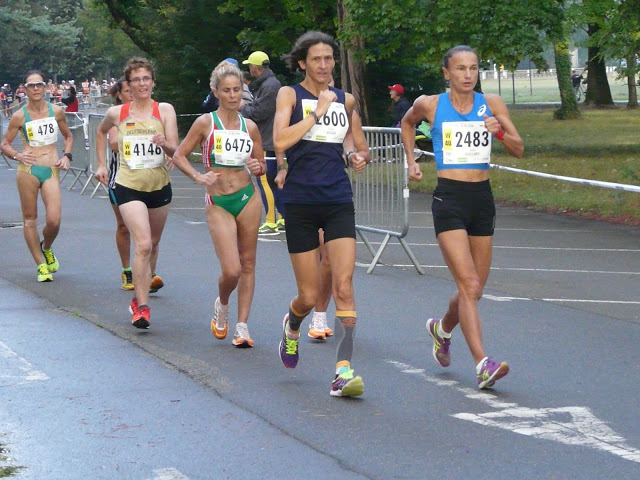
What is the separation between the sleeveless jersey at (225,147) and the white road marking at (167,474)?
316cm

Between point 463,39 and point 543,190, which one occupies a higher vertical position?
point 463,39

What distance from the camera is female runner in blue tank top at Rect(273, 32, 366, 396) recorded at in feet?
23.1

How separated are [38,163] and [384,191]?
3.35 m

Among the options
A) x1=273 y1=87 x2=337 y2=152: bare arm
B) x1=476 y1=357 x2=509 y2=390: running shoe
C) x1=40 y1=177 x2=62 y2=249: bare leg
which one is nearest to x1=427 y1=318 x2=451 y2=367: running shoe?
x1=476 y1=357 x2=509 y2=390: running shoe

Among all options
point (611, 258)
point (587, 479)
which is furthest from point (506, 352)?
point (611, 258)

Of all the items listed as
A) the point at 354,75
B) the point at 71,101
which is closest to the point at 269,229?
the point at 354,75

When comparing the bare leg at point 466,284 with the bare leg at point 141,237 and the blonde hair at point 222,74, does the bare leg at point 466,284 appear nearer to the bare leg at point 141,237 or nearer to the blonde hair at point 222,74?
the blonde hair at point 222,74

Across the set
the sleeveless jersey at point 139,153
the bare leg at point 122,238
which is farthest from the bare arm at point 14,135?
the sleeveless jersey at point 139,153

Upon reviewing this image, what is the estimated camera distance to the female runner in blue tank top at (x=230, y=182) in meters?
8.31

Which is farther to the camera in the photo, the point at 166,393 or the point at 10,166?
the point at 10,166

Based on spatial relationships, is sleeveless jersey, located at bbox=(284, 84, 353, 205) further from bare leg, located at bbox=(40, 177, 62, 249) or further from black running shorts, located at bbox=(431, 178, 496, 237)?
bare leg, located at bbox=(40, 177, 62, 249)

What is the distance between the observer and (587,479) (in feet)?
17.7

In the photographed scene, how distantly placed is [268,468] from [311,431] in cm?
67

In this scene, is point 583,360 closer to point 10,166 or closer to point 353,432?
point 353,432
